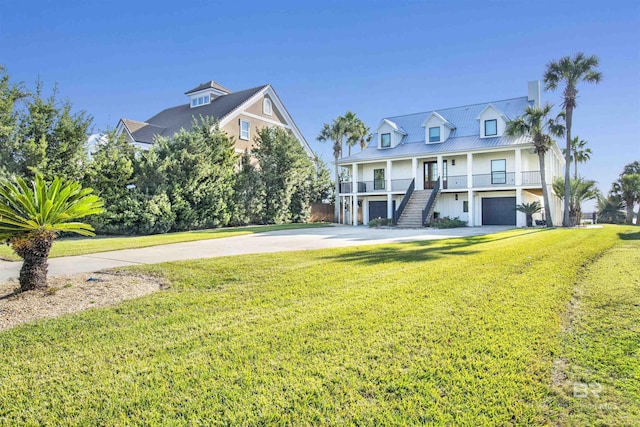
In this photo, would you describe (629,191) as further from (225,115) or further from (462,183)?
(225,115)

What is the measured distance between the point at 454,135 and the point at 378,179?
6398 millimetres

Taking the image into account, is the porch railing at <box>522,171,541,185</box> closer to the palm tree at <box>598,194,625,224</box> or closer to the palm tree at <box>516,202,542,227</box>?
the palm tree at <box>516,202,542,227</box>

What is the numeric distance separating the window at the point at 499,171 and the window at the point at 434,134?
4.33 m

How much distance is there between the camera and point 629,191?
1287 inches

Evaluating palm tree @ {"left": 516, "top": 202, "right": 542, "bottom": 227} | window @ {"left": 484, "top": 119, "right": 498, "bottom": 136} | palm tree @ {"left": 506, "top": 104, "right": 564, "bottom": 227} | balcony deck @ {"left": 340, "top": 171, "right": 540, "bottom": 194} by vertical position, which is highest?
window @ {"left": 484, "top": 119, "right": 498, "bottom": 136}

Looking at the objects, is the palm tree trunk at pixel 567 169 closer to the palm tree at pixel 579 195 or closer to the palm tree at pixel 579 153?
the palm tree at pixel 579 195

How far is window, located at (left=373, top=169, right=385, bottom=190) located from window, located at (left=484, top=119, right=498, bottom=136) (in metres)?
7.80

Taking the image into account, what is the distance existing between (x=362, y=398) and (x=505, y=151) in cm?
2510

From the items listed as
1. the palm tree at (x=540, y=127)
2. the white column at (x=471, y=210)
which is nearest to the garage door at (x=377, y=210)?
the white column at (x=471, y=210)

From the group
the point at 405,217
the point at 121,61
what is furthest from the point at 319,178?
the point at 121,61

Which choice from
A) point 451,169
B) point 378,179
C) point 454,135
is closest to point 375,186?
point 378,179

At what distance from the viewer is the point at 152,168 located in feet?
59.5

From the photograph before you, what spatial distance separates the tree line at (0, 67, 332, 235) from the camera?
15.1 metres

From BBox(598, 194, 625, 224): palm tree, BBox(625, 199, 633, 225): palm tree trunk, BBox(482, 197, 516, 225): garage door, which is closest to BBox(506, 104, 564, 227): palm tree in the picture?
BBox(482, 197, 516, 225): garage door
